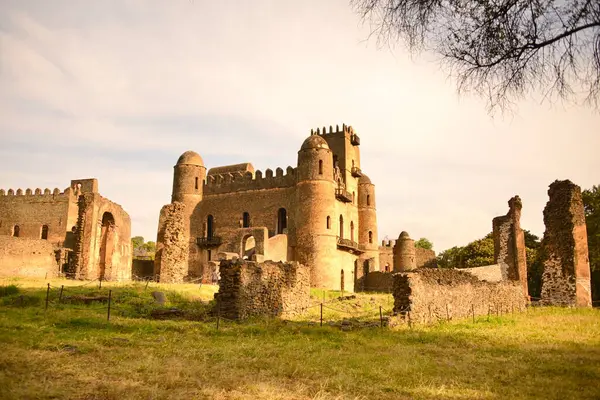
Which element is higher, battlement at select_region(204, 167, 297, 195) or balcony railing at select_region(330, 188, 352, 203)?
battlement at select_region(204, 167, 297, 195)

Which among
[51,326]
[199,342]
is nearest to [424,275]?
[199,342]

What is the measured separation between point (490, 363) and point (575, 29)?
6.16m

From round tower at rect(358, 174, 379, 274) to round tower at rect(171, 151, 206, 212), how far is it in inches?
560

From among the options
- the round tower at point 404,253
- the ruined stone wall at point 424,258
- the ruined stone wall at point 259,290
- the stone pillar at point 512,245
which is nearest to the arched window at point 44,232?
the round tower at point 404,253

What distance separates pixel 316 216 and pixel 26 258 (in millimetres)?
18637

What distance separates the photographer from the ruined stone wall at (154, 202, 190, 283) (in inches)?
1106

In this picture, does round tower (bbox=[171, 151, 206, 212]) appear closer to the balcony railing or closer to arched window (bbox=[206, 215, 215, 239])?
arched window (bbox=[206, 215, 215, 239])

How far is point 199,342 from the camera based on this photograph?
37.3 ft

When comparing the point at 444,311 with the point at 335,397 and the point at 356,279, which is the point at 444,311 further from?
the point at 356,279

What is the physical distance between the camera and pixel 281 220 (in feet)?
141

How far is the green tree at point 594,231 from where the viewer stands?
114 feet

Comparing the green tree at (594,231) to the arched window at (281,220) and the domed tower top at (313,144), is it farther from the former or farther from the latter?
the arched window at (281,220)

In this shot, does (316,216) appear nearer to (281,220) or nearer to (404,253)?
(281,220)

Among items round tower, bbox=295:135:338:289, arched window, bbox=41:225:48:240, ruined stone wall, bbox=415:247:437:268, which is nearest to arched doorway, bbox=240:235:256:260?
round tower, bbox=295:135:338:289
